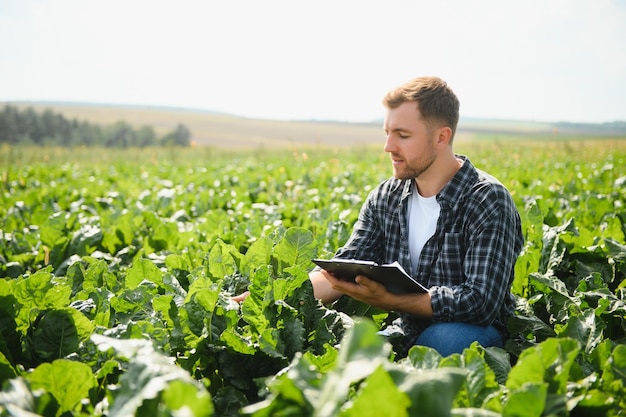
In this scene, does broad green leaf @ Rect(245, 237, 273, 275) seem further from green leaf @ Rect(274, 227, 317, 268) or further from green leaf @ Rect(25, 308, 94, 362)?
green leaf @ Rect(25, 308, 94, 362)

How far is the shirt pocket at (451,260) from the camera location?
9.43ft

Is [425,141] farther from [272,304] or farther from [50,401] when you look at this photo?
[50,401]

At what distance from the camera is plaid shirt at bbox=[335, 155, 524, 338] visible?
265 centimetres

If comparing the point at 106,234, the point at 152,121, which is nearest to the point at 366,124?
the point at 152,121

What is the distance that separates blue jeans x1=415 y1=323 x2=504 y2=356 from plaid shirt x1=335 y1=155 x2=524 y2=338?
1.5 inches

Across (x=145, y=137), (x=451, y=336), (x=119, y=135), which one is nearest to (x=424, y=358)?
(x=451, y=336)

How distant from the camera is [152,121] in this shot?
78.1 meters

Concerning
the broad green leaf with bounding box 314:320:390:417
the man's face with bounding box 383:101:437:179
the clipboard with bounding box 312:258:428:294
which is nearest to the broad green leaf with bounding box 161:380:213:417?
the broad green leaf with bounding box 314:320:390:417

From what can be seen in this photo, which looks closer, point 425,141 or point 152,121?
point 425,141

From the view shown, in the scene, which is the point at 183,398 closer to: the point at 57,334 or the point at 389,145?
the point at 57,334

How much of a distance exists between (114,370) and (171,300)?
34 cm

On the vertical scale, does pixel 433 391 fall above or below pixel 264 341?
above

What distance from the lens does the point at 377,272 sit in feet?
8.12

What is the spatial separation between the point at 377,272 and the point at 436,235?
0.65 meters
